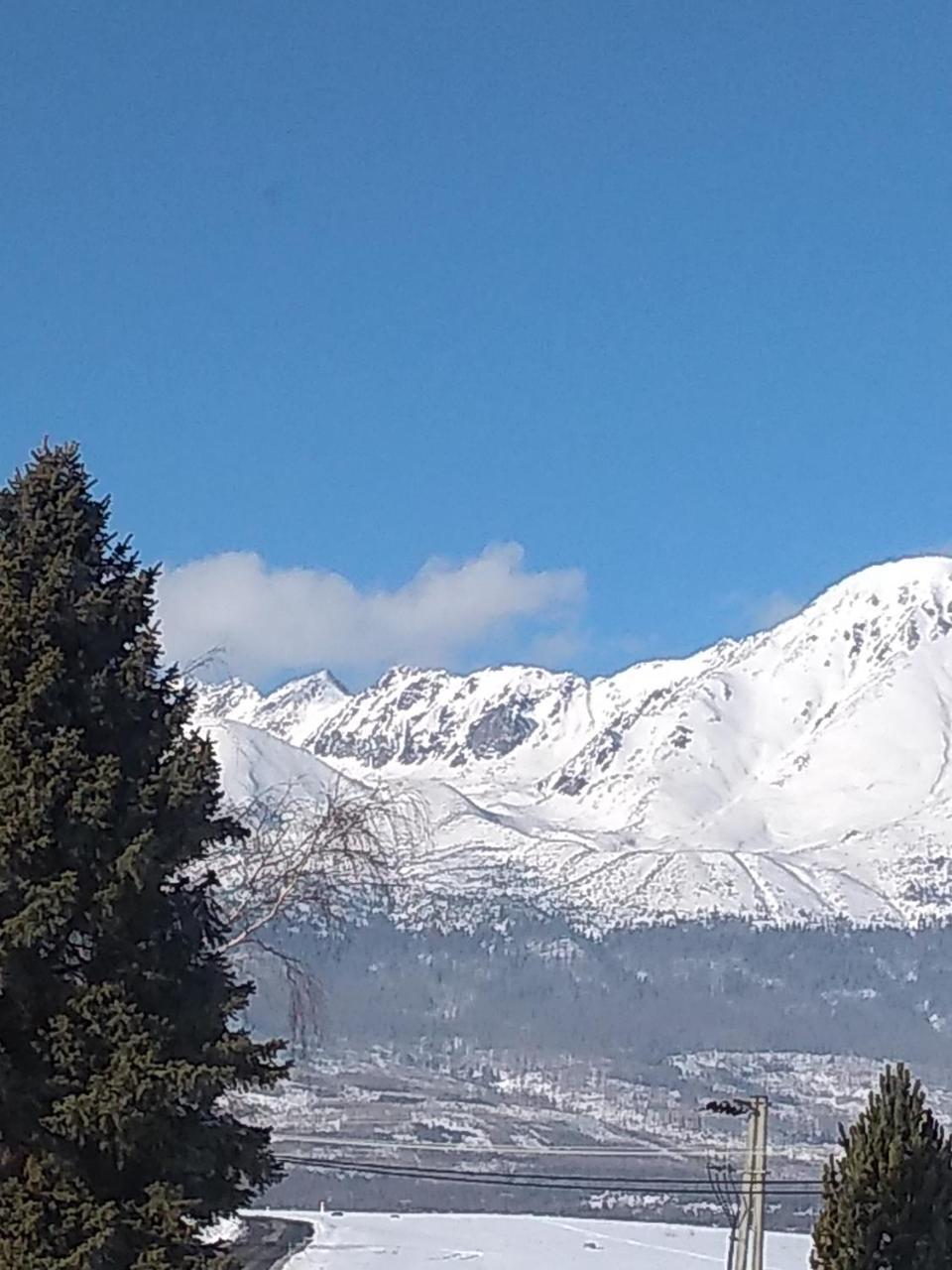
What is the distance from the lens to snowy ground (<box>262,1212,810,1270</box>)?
71875mm

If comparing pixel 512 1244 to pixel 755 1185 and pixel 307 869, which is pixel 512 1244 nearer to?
pixel 755 1185

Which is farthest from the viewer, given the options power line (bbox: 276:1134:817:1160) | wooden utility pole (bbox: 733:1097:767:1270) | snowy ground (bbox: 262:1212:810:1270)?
power line (bbox: 276:1134:817:1160)

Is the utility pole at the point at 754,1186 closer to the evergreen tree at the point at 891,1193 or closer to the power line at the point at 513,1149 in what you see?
the evergreen tree at the point at 891,1193

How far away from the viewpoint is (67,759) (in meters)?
16.3

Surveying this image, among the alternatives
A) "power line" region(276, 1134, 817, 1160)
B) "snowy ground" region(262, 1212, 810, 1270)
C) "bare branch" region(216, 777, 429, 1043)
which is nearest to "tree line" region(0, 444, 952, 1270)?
"bare branch" region(216, 777, 429, 1043)

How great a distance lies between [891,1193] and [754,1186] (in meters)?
2.06

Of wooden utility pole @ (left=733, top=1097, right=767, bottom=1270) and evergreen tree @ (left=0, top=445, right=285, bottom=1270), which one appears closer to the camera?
evergreen tree @ (left=0, top=445, right=285, bottom=1270)

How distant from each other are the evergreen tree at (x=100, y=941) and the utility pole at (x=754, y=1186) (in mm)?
14063

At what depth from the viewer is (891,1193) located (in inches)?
1157

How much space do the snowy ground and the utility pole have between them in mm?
31652

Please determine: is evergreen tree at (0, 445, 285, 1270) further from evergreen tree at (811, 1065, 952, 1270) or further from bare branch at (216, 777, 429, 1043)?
evergreen tree at (811, 1065, 952, 1270)

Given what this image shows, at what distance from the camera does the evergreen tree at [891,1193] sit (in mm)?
29016

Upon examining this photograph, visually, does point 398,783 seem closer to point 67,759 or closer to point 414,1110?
point 67,759

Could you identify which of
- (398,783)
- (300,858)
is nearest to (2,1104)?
(300,858)
